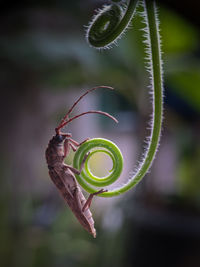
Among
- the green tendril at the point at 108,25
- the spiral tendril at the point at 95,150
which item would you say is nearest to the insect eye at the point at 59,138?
the spiral tendril at the point at 95,150

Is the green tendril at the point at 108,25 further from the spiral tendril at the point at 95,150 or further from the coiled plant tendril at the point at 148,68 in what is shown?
the spiral tendril at the point at 95,150

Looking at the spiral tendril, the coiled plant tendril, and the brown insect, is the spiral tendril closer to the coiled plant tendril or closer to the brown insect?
the coiled plant tendril

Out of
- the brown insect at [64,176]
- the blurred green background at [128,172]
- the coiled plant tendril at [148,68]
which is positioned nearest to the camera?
the coiled plant tendril at [148,68]

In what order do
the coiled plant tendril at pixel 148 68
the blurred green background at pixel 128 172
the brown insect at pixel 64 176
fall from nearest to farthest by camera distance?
the coiled plant tendril at pixel 148 68 < the brown insect at pixel 64 176 < the blurred green background at pixel 128 172

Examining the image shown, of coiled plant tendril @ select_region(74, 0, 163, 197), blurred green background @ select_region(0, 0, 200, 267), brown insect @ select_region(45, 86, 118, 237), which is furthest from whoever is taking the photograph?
blurred green background @ select_region(0, 0, 200, 267)

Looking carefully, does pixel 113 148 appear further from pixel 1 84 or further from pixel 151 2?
pixel 1 84

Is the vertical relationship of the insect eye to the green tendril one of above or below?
below

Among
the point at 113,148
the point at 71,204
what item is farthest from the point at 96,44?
the point at 71,204

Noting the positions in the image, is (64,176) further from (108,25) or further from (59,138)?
(108,25)

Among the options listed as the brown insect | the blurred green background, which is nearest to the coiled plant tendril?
the brown insect
